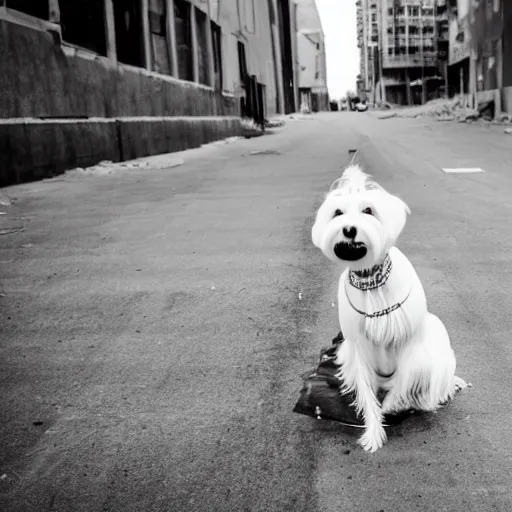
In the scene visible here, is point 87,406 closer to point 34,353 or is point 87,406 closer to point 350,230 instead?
point 34,353

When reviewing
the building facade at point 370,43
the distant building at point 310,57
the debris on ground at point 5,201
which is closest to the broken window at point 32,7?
the debris on ground at point 5,201

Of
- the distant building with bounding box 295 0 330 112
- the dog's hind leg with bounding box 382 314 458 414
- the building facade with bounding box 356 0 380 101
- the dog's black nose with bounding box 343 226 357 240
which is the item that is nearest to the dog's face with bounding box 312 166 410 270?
the dog's black nose with bounding box 343 226 357 240

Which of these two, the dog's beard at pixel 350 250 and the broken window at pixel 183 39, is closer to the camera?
the dog's beard at pixel 350 250

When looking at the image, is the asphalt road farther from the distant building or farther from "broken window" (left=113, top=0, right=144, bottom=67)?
the distant building

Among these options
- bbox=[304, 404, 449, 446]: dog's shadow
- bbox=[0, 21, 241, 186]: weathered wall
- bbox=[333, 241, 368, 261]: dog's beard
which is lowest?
bbox=[304, 404, 449, 446]: dog's shadow

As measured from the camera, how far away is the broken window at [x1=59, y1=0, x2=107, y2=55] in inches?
472

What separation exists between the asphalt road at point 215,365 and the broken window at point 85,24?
6.78m

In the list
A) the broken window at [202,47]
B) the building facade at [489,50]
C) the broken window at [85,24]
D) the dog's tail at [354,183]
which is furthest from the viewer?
the building facade at [489,50]

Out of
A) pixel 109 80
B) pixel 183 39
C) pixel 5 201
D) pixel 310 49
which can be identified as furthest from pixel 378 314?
pixel 310 49

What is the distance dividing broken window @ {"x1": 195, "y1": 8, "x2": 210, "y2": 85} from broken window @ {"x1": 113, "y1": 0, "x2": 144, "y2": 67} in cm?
493

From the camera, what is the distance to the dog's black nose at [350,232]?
197 cm

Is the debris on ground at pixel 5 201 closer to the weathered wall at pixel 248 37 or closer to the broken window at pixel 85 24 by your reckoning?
the broken window at pixel 85 24

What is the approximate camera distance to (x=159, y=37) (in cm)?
1600

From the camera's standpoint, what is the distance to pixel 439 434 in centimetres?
230
